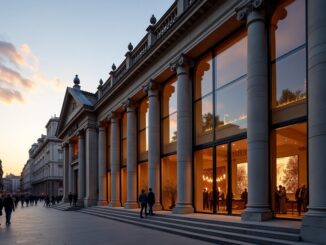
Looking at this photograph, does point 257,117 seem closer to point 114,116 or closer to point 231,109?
point 231,109

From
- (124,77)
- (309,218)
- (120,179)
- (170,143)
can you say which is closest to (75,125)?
(120,179)

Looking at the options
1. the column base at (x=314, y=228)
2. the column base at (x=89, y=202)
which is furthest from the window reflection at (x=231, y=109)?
the column base at (x=89, y=202)

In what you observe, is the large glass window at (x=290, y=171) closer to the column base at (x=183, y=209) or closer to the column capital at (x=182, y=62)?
the column base at (x=183, y=209)

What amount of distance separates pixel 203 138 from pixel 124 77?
976 cm

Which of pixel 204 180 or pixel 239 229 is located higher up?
pixel 204 180

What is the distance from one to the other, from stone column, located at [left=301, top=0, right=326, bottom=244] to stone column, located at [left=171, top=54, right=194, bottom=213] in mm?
8072

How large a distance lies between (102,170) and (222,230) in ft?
65.1

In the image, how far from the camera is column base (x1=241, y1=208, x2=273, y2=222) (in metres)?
11.8

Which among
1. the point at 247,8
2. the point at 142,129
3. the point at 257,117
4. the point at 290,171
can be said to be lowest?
the point at 290,171

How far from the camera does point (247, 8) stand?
12977 millimetres

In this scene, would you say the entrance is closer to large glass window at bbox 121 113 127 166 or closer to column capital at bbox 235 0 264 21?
column capital at bbox 235 0 264 21

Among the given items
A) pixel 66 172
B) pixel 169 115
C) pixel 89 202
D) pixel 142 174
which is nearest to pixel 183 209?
pixel 169 115

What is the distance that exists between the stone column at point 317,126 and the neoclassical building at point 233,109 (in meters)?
0.03

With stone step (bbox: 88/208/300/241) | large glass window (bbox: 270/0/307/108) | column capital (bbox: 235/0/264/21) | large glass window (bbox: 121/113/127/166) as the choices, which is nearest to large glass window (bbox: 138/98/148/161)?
large glass window (bbox: 121/113/127/166)
